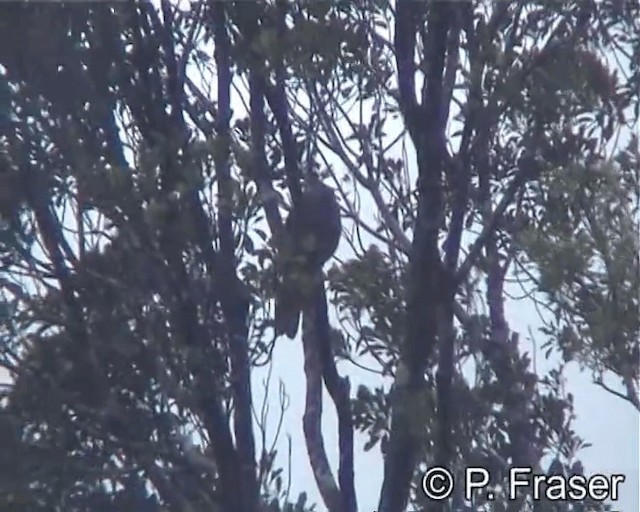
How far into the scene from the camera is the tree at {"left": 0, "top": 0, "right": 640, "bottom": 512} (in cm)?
422

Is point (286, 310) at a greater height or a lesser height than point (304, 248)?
lesser

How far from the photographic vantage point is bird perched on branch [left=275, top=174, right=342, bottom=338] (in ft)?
13.7

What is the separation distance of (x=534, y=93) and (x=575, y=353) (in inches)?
36.4

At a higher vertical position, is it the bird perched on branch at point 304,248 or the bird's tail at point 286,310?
the bird perched on branch at point 304,248

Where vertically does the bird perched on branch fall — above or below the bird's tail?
above

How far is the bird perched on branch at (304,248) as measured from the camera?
416cm

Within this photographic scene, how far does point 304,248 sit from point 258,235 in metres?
0.17

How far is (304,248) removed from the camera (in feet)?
13.8

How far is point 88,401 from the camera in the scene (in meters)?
4.36

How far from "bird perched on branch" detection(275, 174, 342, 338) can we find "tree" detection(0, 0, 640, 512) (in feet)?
0.14

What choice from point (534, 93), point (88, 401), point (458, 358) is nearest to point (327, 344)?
point (458, 358)

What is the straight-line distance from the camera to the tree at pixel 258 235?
166 inches

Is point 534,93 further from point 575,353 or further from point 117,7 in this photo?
point 117,7

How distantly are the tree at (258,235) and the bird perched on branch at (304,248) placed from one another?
0.14 ft
